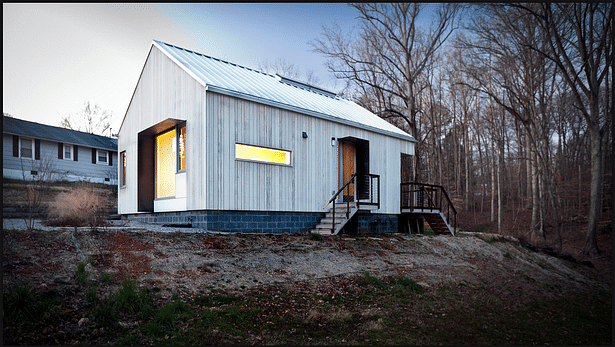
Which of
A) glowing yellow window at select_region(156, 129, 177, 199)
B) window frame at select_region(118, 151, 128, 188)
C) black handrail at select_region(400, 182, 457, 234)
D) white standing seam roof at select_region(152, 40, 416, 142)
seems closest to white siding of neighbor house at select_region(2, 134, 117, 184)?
window frame at select_region(118, 151, 128, 188)

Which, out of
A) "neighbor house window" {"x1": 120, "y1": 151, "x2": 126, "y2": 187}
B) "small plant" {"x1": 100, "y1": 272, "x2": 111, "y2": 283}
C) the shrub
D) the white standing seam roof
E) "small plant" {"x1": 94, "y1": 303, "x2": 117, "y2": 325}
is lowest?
"small plant" {"x1": 94, "y1": 303, "x2": 117, "y2": 325}

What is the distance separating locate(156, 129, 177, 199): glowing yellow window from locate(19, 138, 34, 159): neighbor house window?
12831mm

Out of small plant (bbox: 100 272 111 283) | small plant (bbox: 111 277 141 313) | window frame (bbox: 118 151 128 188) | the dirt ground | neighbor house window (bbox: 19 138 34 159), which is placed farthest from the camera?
neighbor house window (bbox: 19 138 34 159)

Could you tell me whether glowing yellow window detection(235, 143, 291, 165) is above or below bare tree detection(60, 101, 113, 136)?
below

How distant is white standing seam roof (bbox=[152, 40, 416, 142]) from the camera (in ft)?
32.2

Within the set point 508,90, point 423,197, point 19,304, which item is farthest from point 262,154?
point 508,90

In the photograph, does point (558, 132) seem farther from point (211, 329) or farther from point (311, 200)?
point (211, 329)

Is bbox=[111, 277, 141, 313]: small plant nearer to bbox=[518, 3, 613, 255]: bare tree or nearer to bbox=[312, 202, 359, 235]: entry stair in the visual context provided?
bbox=[312, 202, 359, 235]: entry stair

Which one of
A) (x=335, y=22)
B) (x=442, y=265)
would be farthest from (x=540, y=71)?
(x=442, y=265)

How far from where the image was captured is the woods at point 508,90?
1512 cm

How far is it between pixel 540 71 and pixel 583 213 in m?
9.32

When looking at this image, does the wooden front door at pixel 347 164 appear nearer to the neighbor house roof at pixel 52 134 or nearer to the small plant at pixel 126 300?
the small plant at pixel 126 300

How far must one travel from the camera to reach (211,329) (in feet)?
14.0

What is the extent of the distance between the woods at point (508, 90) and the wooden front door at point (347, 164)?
20.6ft
